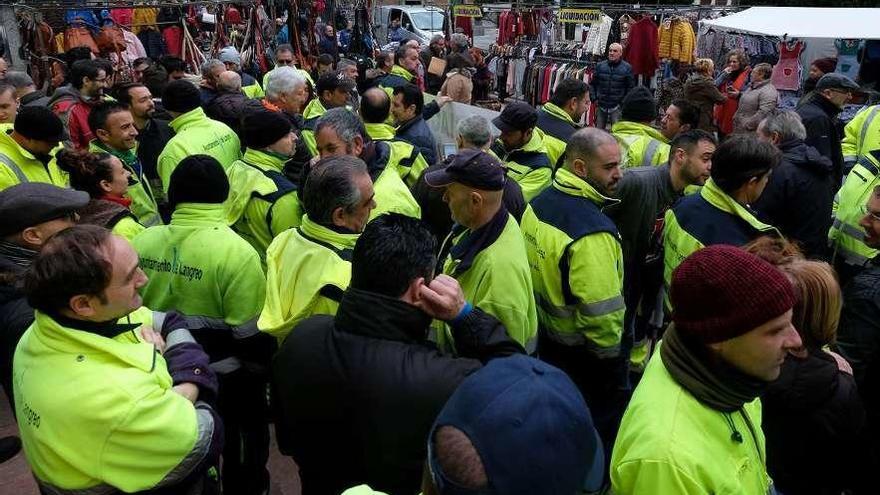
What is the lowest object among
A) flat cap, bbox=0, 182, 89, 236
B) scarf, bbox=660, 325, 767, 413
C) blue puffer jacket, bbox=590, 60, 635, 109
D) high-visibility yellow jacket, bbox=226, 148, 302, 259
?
blue puffer jacket, bbox=590, 60, 635, 109

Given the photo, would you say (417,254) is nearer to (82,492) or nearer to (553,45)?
(82,492)

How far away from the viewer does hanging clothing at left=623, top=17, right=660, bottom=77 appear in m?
12.6

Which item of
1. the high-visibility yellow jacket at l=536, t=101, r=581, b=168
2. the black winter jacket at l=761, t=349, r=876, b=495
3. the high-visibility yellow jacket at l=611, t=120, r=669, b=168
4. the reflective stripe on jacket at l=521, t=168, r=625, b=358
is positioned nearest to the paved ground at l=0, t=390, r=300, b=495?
the reflective stripe on jacket at l=521, t=168, r=625, b=358

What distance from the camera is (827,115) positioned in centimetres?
643

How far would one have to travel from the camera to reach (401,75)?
9.53 metres

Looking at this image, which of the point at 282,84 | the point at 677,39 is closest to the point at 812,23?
the point at 677,39

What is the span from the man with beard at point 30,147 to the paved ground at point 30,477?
5.66 feet

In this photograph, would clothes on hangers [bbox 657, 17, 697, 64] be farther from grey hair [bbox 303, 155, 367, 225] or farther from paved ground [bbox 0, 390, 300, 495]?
A: grey hair [bbox 303, 155, 367, 225]

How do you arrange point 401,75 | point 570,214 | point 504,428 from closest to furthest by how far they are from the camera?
point 504,428 < point 570,214 < point 401,75

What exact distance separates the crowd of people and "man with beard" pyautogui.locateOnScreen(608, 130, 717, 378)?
0.07ft

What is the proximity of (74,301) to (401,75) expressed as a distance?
7.99m

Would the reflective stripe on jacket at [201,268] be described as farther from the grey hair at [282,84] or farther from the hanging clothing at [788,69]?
the hanging clothing at [788,69]

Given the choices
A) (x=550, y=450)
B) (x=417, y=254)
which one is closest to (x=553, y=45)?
(x=417, y=254)

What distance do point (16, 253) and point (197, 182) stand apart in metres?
0.78
